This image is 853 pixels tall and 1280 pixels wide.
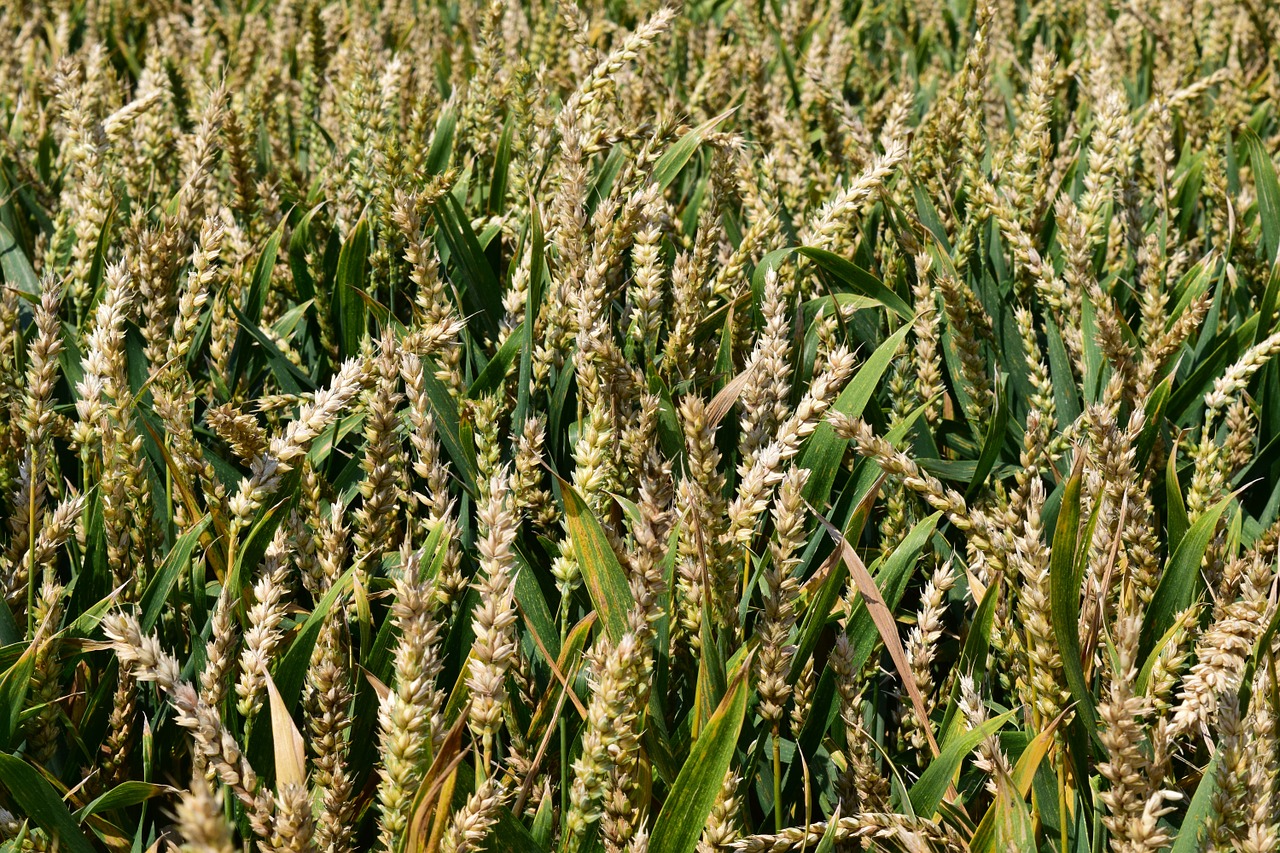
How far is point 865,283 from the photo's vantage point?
1.85 m

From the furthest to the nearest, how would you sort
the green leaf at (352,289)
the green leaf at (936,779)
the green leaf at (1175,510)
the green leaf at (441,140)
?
the green leaf at (441,140) → the green leaf at (352,289) → the green leaf at (1175,510) → the green leaf at (936,779)

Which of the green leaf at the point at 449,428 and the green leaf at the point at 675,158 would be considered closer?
the green leaf at the point at 449,428

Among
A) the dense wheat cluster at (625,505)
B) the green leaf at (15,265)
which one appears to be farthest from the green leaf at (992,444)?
the green leaf at (15,265)

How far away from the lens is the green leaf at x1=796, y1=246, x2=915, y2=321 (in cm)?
179

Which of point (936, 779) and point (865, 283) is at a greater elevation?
point (865, 283)

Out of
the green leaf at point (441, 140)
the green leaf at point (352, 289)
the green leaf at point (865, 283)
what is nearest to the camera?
the green leaf at point (865, 283)

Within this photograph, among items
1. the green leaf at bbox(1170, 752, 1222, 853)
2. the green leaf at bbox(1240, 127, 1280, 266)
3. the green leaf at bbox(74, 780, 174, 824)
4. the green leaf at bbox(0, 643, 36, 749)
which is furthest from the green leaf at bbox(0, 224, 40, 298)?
the green leaf at bbox(1240, 127, 1280, 266)

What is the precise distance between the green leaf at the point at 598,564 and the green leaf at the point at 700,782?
169 millimetres

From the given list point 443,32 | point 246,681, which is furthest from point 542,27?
point 246,681

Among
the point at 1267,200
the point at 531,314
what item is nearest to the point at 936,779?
the point at 531,314

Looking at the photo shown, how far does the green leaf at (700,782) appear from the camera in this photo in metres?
1.08

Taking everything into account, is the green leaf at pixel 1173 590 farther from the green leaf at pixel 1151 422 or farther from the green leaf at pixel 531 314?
the green leaf at pixel 531 314

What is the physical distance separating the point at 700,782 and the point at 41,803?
620mm

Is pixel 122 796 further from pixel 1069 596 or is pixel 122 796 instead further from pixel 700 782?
pixel 1069 596
